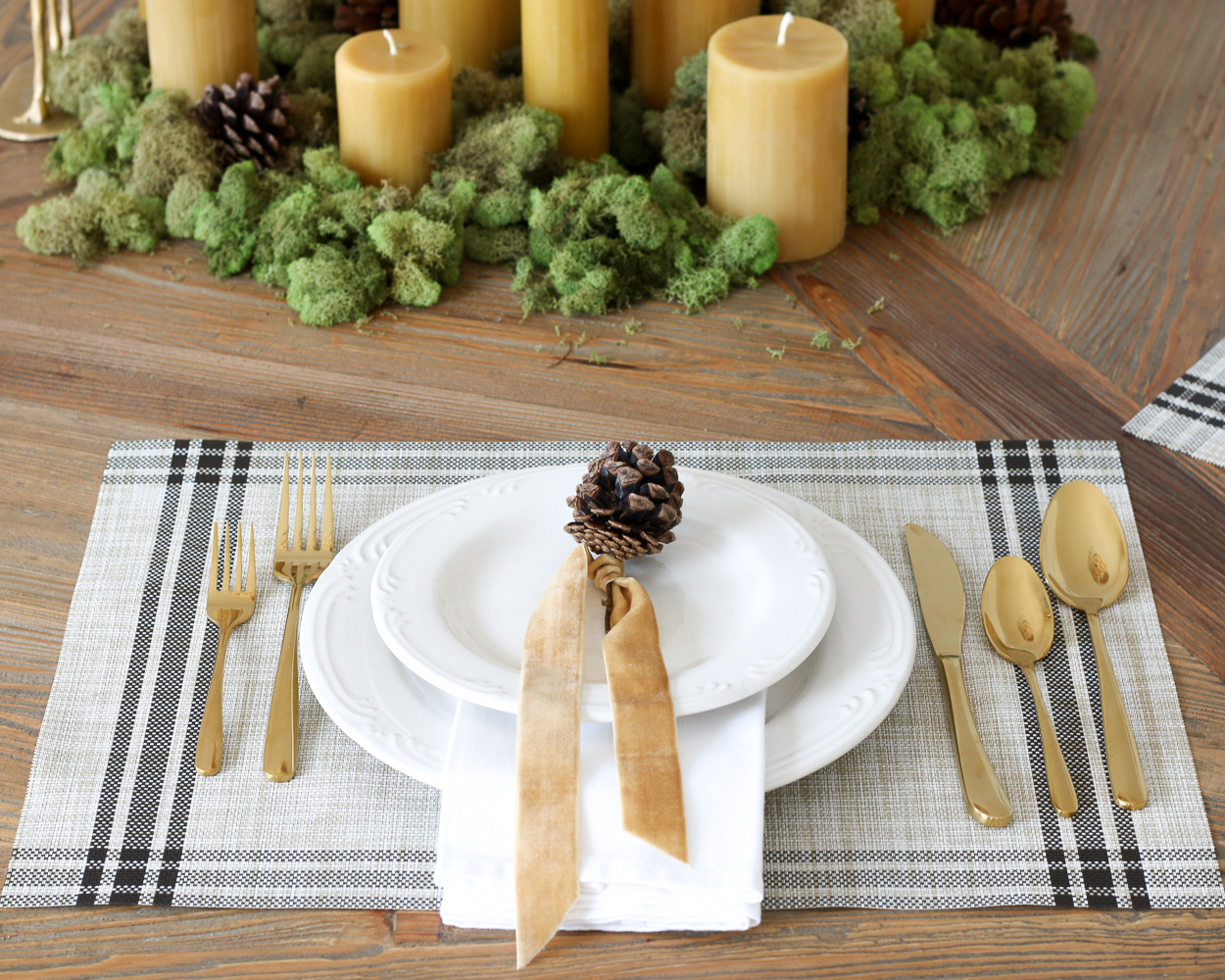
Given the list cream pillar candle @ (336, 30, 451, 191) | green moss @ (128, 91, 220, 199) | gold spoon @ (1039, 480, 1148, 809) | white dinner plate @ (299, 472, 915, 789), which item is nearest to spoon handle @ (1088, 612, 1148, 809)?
gold spoon @ (1039, 480, 1148, 809)

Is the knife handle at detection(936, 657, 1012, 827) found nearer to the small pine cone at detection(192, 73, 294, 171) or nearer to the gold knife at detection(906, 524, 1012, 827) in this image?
the gold knife at detection(906, 524, 1012, 827)

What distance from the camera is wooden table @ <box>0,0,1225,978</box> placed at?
465 millimetres

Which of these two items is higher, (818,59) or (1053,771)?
(818,59)

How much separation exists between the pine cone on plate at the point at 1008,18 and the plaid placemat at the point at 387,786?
25.5 inches

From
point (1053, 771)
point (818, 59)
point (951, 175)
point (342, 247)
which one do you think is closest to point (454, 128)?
point (342, 247)

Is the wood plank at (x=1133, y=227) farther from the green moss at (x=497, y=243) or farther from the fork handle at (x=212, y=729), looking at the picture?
the fork handle at (x=212, y=729)

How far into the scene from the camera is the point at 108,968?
0.46 meters

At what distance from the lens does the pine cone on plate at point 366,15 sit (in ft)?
3.51

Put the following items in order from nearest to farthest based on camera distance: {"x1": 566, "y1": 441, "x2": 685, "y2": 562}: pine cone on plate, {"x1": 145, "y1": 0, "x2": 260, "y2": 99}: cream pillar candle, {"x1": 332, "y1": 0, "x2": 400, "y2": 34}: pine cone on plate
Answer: {"x1": 566, "y1": 441, "x2": 685, "y2": 562}: pine cone on plate < {"x1": 145, "y1": 0, "x2": 260, "y2": 99}: cream pillar candle < {"x1": 332, "y1": 0, "x2": 400, "y2": 34}: pine cone on plate

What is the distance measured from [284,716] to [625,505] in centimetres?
19

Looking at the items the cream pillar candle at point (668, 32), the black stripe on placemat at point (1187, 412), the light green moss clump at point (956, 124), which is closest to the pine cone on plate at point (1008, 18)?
the light green moss clump at point (956, 124)

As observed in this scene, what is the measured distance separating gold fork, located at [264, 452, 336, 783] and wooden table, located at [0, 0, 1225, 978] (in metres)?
0.07

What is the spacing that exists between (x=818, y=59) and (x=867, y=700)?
0.55m

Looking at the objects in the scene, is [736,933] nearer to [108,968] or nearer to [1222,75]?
[108,968]
